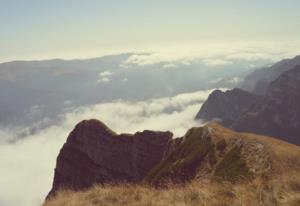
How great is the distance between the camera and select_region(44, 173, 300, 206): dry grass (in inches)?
545

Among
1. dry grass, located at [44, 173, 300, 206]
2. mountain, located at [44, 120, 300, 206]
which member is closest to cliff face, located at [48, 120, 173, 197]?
mountain, located at [44, 120, 300, 206]

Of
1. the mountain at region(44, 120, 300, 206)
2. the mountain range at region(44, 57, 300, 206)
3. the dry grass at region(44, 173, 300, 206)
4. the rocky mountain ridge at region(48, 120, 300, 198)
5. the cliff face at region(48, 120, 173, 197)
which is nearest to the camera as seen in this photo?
the dry grass at region(44, 173, 300, 206)

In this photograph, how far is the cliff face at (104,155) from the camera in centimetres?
14050

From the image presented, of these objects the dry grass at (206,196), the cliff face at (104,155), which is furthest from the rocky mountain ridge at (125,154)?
the dry grass at (206,196)

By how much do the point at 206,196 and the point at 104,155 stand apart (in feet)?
459

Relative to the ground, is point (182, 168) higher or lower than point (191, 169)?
lower

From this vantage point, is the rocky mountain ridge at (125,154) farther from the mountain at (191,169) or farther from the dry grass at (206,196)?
the dry grass at (206,196)

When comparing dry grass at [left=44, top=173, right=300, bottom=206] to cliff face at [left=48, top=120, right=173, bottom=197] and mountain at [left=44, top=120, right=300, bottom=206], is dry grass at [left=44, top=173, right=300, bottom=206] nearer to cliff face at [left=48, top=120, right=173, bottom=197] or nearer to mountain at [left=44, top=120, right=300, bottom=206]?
mountain at [left=44, top=120, right=300, bottom=206]

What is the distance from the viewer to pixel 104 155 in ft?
502

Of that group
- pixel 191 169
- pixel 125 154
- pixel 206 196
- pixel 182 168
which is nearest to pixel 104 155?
pixel 125 154

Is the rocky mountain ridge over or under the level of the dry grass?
under

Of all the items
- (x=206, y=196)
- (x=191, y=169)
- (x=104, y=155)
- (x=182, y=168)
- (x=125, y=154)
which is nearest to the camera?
(x=206, y=196)

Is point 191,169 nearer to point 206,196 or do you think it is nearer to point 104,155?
point 206,196

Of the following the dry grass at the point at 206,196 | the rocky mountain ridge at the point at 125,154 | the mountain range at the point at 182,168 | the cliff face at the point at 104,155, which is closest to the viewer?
the dry grass at the point at 206,196
